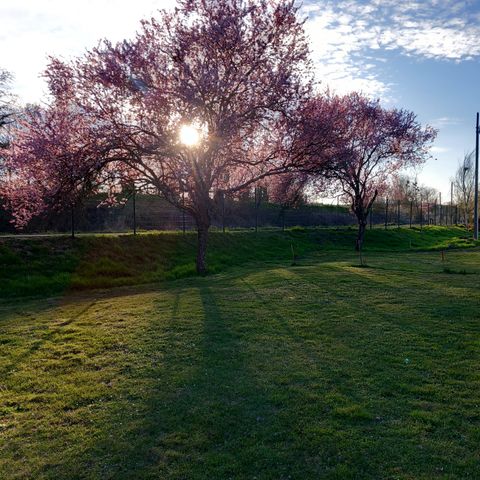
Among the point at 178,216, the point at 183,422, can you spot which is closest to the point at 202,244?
the point at 178,216

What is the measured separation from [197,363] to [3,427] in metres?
2.35

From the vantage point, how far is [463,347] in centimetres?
593

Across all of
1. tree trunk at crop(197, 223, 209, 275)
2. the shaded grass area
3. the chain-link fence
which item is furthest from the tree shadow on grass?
the chain-link fence

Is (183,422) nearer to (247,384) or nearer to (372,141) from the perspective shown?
(247,384)

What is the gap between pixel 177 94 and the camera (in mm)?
12781

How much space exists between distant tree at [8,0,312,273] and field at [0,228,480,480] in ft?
15.2

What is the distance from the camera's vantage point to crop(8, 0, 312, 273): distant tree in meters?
12.6

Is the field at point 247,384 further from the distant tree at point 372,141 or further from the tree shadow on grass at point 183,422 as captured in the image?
the distant tree at point 372,141

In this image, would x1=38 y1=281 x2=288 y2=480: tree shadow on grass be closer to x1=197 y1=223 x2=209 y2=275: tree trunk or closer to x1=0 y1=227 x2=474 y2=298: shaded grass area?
x1=0 y1=227 x2=474 y2=298: shaded grass area

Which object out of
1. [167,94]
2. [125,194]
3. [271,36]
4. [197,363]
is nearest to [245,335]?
[197,363]

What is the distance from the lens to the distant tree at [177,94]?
41.3 feet

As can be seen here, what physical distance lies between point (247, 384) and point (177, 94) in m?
10.2

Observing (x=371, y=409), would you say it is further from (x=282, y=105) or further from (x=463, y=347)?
(x=282, y=105)

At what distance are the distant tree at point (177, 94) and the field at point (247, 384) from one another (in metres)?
4.64
